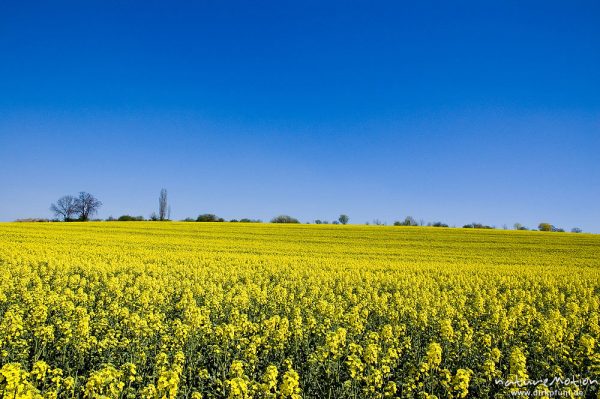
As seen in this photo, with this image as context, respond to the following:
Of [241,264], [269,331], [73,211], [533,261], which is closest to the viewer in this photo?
[269,331]

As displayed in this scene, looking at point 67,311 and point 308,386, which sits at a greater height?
point 67,311

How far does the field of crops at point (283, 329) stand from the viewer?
24.8 ft

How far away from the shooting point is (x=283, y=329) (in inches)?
384

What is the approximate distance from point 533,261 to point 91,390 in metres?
39.9

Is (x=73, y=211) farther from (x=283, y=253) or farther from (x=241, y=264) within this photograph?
(x=241, y=264)

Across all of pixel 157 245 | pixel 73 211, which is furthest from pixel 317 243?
pixel 73 211

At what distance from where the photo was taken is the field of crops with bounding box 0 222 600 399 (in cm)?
755

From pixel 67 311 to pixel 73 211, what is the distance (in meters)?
95.6

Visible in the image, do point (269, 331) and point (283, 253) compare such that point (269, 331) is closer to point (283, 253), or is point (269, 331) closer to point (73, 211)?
point (283, 253)

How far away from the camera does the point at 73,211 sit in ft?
313

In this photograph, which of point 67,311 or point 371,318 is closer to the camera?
point 67,311

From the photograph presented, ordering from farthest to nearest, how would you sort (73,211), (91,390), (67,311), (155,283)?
(73,211)
(155,283)
(67,311)
(91,390)

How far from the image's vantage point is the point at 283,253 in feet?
125

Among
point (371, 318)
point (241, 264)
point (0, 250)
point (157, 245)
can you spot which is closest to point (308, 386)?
point (371, 318)
